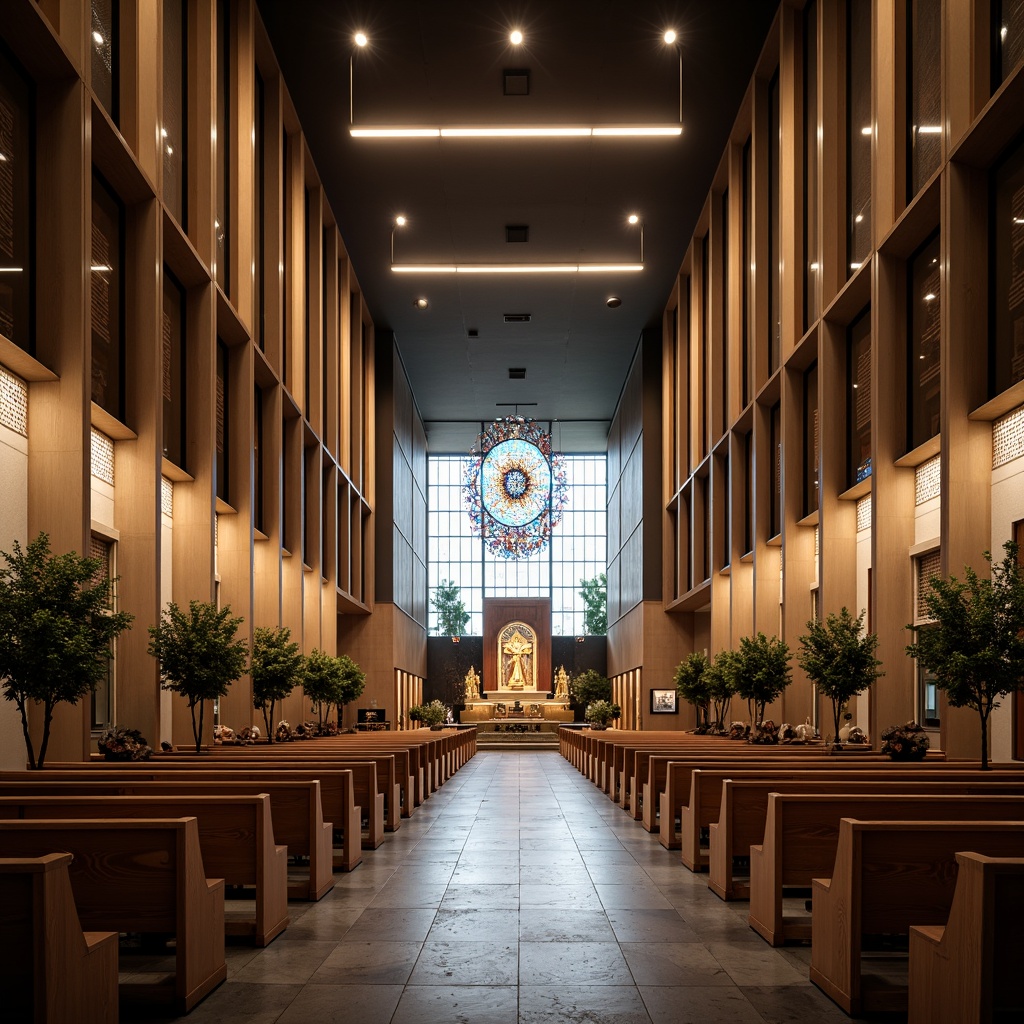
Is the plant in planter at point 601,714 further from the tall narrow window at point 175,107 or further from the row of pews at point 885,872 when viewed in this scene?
the row of pews at point 885,872

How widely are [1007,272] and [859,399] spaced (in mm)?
4025

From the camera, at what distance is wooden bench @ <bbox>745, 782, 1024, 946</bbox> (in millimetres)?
5039

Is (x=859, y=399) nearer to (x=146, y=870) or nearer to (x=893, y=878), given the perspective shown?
(x=893, y=878)

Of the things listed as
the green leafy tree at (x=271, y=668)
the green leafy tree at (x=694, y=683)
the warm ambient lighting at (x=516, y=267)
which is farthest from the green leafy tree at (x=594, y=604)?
the green leafy tree at (x=271, y=668)

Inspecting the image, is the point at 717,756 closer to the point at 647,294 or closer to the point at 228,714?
the point at 228,714

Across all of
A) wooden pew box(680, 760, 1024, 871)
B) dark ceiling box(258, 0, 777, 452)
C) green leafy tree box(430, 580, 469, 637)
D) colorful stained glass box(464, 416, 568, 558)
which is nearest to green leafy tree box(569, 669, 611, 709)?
colorful stained glass box(464, 416, 568, 558)

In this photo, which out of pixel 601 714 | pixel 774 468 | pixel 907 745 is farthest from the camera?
pixel 601 714

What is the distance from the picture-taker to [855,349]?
13242mm

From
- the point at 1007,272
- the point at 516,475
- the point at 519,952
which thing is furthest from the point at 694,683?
the point at 516,475

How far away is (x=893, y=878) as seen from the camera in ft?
13.9

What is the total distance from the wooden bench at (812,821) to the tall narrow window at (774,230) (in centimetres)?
1153

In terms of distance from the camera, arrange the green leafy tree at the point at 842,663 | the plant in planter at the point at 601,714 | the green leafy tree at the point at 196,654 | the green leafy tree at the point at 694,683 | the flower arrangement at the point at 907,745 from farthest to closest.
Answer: the plant in planter at the point at 601,714
the green leafy tree at the point at 694,683
the green leafy tree at the point at 842,663
the green leafy tree at the point at 196,654
the flower arrangement at the point at 907,745

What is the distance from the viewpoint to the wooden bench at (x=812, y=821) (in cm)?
504

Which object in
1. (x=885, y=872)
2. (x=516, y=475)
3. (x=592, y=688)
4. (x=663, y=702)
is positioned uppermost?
(x=516, y=475)
